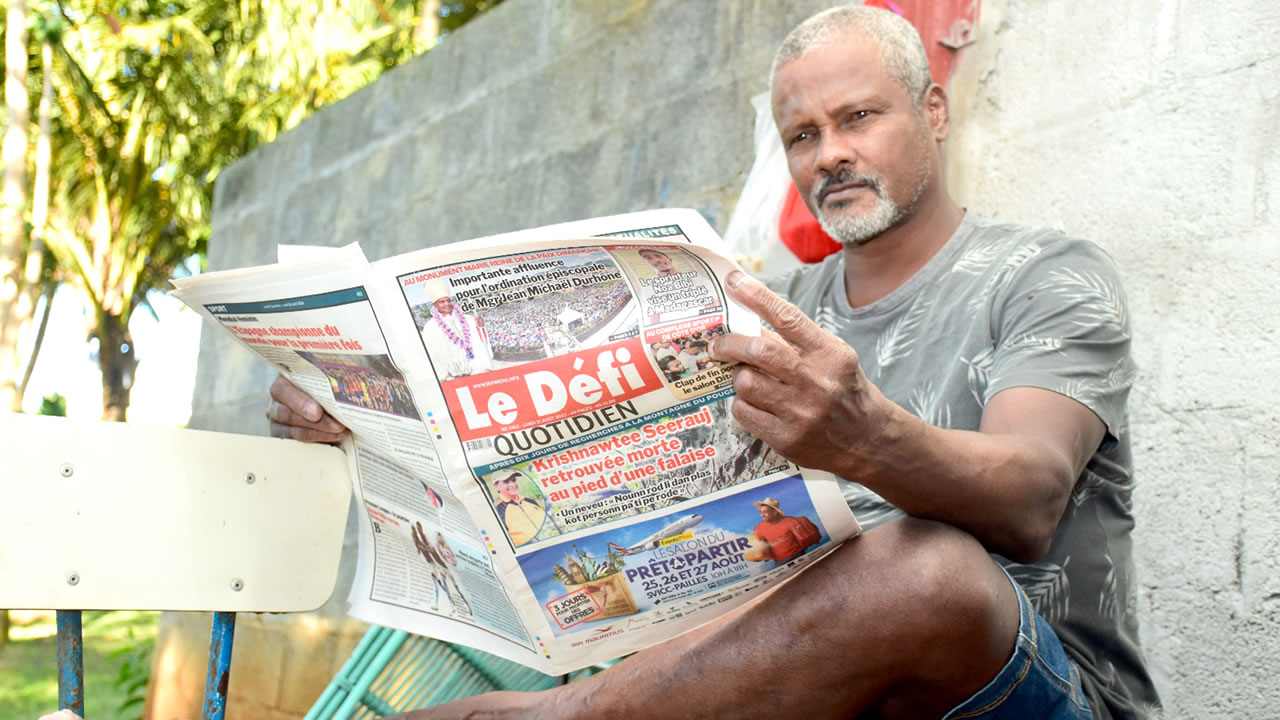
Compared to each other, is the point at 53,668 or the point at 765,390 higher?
the point at 765,390

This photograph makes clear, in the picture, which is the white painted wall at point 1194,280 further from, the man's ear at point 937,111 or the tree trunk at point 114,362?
the tree trunk at point 114,362

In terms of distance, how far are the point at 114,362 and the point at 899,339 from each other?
10042mm

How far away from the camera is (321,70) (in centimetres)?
577

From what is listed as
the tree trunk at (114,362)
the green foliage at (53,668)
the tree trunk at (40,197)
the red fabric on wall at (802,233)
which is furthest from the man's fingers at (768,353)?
the tree trunk at (114,362)

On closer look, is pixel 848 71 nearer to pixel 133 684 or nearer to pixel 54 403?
pixel 133 684

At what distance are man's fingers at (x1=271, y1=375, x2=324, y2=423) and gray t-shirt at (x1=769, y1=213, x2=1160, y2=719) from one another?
587 mm

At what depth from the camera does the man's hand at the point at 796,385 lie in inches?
30.0

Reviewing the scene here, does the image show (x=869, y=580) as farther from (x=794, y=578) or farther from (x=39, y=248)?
(x=39, y=248)

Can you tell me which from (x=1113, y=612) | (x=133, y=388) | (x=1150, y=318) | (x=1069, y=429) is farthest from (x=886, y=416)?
(x=133, y=388)

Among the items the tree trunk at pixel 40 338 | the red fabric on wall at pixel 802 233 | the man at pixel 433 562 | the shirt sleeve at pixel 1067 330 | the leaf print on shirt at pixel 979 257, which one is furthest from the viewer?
the tree trunk at pixel 40 338

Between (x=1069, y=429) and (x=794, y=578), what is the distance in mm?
293

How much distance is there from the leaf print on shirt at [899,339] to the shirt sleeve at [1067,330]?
0.12 metres

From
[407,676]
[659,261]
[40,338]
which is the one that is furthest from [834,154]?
[40,338]

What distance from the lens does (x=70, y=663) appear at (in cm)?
93
